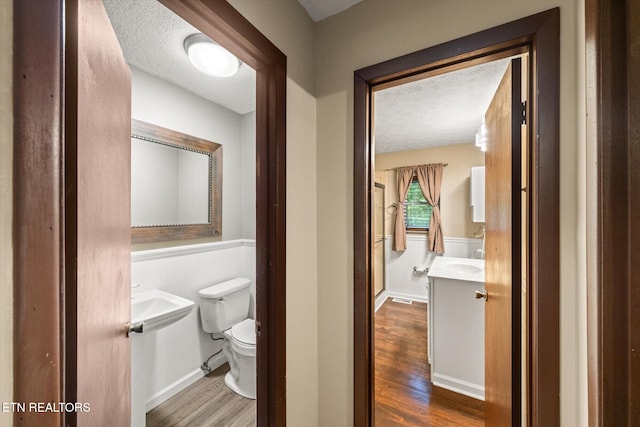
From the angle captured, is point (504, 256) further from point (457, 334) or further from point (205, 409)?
point (205, 409)

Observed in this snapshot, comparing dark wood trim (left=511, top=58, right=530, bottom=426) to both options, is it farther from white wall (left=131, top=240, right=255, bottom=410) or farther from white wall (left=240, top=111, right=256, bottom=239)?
white wall (left=240, top=111, right=256, bottom=239)

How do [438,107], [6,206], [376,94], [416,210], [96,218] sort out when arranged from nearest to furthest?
[6,206]
[96,218]
[376,94]
[438,107]
[416,210]

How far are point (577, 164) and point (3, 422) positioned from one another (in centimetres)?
147

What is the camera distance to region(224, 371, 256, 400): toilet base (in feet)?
6.22

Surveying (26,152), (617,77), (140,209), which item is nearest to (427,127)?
(617,77)

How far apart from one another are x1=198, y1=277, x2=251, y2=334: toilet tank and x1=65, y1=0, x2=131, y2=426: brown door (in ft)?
3.70

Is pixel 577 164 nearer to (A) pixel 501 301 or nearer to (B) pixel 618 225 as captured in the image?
(B) pixel 618 225

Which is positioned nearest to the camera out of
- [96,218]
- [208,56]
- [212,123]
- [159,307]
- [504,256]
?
[96,218]

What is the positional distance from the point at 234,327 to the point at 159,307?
633mm

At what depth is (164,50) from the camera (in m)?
1.54

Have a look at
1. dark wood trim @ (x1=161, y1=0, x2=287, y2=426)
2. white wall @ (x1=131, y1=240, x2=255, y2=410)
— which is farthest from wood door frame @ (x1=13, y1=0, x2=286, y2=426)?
white wall @ (x1=131, y1=240, x2=255, y2=410)

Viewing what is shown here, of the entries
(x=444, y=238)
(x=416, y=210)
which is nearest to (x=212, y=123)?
(x=416, y=210)

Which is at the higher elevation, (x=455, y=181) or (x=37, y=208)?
(x=455, y=181)

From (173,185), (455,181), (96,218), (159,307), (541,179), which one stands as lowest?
(159,307)
